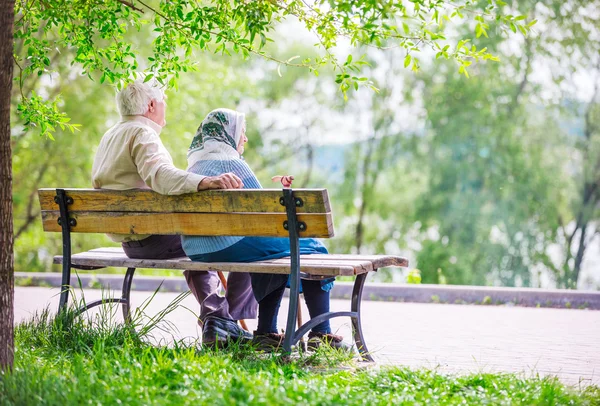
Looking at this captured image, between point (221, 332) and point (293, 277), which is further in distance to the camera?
point (221, 332)

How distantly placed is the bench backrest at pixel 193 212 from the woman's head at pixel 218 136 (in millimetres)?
453

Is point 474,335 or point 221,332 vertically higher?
point 221,332

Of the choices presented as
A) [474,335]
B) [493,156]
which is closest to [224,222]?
[474,335]

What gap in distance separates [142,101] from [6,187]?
1264mm

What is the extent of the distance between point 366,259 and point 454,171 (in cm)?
1740

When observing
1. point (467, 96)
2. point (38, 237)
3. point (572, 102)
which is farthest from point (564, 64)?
point (38, 237)

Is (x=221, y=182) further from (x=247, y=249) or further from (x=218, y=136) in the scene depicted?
(x=218, y=136)

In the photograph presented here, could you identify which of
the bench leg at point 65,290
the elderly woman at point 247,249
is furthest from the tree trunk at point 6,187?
the elderly woman at point 247,249

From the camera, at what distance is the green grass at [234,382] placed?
328 centimetres

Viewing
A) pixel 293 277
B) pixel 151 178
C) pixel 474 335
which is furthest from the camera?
pixel 474 335

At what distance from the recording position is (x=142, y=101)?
4.99m

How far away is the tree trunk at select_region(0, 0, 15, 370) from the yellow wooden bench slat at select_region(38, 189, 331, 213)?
2.71ft

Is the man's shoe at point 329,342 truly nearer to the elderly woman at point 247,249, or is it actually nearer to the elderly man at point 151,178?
the elderly woman at point 247,249

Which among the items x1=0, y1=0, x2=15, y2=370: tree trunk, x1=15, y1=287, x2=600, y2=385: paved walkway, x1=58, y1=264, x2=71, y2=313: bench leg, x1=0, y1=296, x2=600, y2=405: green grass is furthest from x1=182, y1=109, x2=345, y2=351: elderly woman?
x1=0, y1=0, x2=15, y2=370: tree trunk
